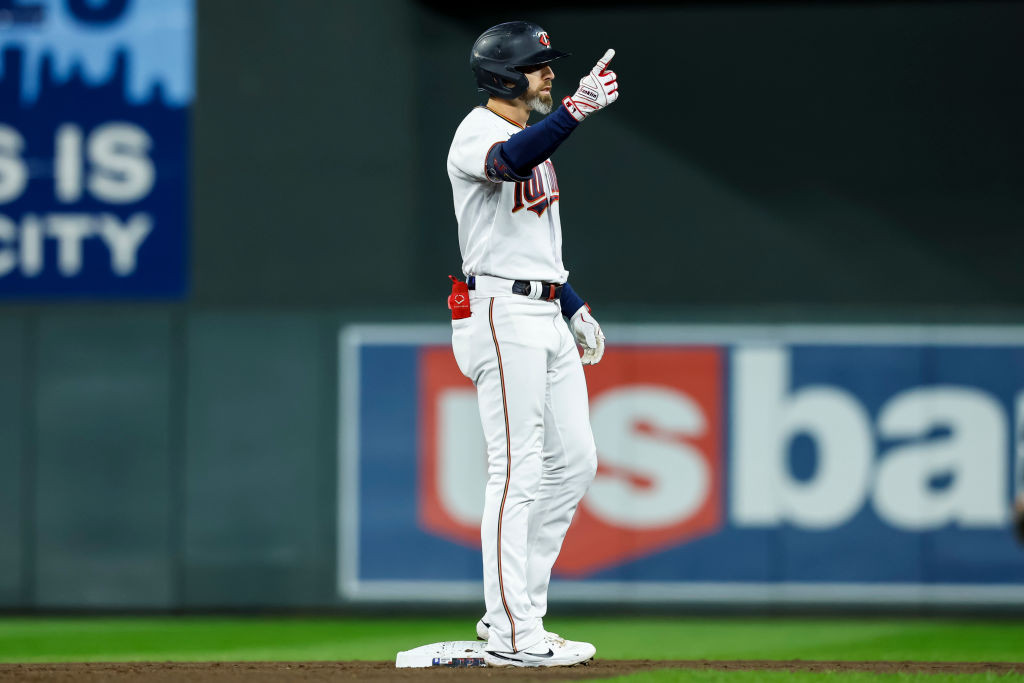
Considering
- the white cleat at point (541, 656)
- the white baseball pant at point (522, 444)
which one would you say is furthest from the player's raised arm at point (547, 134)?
the white cleat at point (541, 656)

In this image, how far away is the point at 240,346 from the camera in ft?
26.3

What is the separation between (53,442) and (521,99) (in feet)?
15.5

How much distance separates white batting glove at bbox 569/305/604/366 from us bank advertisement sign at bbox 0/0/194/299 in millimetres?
4173

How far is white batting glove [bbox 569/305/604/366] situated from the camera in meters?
4.62

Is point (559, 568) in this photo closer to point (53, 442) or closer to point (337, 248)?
point (337, 248)

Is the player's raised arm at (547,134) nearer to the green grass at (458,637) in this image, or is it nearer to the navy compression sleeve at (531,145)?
the navy compression sleeve at (531,145)

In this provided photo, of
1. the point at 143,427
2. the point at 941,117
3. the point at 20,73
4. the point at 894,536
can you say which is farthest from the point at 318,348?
the point at 941,117

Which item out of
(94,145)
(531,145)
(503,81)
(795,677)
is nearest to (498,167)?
(531,145)

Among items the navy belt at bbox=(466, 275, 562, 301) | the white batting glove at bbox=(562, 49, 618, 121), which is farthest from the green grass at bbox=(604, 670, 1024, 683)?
the white batting glove at bbox=(562, 49, 618, 121)

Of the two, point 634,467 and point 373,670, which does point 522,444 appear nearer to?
point 373,670

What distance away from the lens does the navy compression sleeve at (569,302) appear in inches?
181

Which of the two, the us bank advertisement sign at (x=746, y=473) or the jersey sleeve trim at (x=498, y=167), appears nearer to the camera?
the jersey sleeve trim at (x=498, y=167)

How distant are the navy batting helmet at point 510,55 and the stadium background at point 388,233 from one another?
12.0 ft

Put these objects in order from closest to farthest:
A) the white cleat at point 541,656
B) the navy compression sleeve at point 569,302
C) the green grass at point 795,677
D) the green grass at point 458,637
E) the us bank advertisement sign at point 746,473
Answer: the green grass at point 795,677
the white cleat at point 541,656
the navy compression sleeve at point 569,302
the green grass at point 458,637
the us bank advertisement sign at point 746,473
